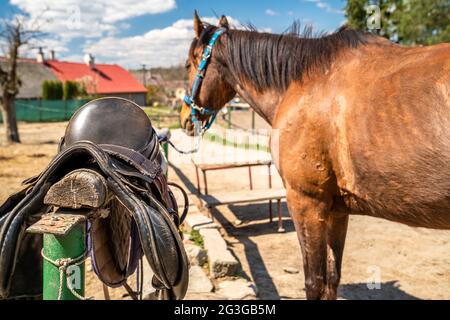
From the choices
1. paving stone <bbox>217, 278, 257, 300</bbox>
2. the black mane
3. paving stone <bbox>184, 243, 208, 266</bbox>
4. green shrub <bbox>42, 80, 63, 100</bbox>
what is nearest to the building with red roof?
green shrub <bbox>42, 80, 63, 100</bbox>

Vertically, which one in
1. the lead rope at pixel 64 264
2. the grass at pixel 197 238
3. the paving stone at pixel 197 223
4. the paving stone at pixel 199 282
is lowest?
the paving stone at pixel 199 282

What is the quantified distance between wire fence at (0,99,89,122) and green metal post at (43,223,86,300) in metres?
27.2

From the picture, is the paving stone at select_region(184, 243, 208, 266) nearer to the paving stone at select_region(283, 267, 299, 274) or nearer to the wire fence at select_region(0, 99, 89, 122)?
the paving stone at select_region(283, 267, 299, 274)

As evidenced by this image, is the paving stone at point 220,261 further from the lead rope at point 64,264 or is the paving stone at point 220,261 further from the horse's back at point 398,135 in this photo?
the lead rope at point 64,264

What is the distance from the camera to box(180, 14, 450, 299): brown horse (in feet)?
5.99

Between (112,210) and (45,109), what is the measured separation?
98.6 feet

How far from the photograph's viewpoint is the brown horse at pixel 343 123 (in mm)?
1827

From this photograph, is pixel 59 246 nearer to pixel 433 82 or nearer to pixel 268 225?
pixel 433 82

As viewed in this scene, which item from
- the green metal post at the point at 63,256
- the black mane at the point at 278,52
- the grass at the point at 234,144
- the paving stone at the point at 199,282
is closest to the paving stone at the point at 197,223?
the paving stone at the point at 199,282

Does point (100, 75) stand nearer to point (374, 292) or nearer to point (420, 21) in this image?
point (420, 21)

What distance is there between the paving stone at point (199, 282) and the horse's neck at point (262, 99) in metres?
1.72

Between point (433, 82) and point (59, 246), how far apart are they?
178 centimetres

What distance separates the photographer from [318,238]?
8.18 ft

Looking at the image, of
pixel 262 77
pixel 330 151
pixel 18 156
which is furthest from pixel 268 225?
pixel 18 156
